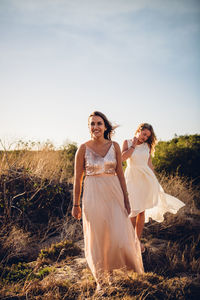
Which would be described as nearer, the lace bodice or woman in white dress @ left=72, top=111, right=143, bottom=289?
woman in white dress @ left=72, top=111, right=143, bottom=289

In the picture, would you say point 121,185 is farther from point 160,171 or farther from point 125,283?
point 160,171

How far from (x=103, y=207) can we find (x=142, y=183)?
5.38ft

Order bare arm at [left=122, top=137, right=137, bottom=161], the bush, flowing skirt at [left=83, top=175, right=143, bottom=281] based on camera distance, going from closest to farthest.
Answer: flowing skirt at [left=83, top=175, right=143, bottom=281]
bare arm at [left=122, top=137, right=137, bottom=161]
the bush

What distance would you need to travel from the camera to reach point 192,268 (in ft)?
12.3

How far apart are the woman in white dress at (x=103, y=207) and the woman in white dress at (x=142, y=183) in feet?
3.89

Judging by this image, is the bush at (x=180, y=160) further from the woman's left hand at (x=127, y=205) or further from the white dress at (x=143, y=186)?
the woman's left hand at (x=127, y=205)

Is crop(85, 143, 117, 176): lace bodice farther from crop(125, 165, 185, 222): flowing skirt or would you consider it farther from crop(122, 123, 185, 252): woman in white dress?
crop(125, 165, 185, 222): flowing skirt

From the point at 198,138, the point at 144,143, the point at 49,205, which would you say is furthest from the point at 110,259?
the point at 198,138

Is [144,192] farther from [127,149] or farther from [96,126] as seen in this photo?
[96,126]

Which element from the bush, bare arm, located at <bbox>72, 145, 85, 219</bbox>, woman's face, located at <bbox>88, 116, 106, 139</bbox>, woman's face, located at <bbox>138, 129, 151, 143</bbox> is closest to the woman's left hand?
bare arm, located at <bbox>72, 145, 85, 219</bbox>

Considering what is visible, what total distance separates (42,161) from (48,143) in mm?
1502

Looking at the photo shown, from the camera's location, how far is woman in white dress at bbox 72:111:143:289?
295 cm

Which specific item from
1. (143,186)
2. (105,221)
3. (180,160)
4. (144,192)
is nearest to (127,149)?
(143,186)

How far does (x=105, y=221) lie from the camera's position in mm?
2986
